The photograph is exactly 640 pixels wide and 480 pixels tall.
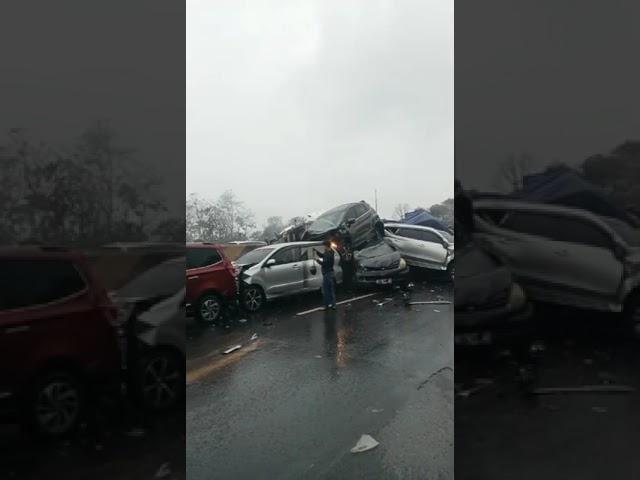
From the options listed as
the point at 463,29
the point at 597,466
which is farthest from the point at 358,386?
the point at 463,29

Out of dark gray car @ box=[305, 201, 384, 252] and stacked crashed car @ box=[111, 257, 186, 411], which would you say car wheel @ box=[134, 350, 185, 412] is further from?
dark gray car @ box=[305, 201, 384, 252]

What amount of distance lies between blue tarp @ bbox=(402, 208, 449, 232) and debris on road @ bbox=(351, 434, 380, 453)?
1.60 meters

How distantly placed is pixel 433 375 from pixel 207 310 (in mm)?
1763

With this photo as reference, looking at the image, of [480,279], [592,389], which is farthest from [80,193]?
[592,389]

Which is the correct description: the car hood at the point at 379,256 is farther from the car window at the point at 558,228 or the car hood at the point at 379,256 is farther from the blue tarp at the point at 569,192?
the blue tarp at the point at 569,192

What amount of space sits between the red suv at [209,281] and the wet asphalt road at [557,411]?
71.4 inches

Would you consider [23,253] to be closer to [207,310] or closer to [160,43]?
[207,310]

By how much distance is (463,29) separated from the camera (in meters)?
3.07

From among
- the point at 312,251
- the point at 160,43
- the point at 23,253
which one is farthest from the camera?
the point at 312,251

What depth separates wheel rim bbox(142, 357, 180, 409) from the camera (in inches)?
115

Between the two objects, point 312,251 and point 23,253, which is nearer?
point 23,253

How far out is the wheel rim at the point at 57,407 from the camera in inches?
101

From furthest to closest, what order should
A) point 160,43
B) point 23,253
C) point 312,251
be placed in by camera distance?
point 312,251
point 160,43
point 23,253

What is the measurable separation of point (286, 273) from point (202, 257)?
67 cm
